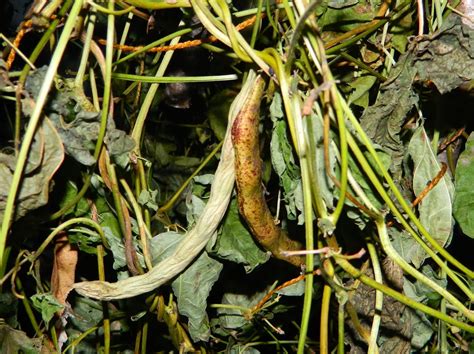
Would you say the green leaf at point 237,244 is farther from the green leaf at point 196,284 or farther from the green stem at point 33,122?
the green stem at point 33,122

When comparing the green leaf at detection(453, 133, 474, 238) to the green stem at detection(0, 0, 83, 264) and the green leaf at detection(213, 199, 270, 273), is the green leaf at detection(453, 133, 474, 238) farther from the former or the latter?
the green stem at detection(0, 0, 83, 264)

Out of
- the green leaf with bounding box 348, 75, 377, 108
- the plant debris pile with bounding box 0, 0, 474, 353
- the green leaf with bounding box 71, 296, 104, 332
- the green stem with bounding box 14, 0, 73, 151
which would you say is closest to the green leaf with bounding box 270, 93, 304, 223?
the plant debris pile with bounding box 0, 0, 474, 353

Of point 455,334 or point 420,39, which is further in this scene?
point 455,334

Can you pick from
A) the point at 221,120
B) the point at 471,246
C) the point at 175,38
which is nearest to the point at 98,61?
the point at 175,38

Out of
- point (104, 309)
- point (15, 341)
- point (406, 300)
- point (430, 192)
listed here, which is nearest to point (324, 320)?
point (406, 300)

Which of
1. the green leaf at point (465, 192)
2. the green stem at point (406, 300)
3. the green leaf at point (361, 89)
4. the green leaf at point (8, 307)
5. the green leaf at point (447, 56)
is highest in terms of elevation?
the green leaf at point (447, 56)

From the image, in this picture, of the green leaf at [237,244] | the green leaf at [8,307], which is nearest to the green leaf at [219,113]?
the green leaf at [237,244]

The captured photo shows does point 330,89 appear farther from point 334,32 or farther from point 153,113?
point 153,113
